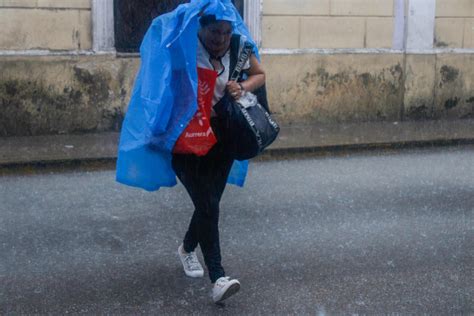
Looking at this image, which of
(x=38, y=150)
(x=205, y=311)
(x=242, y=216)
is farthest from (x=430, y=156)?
(x=205, y=311)

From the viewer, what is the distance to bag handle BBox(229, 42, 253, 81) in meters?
4.03

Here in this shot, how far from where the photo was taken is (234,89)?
3.93 meters

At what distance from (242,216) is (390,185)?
1974 mm

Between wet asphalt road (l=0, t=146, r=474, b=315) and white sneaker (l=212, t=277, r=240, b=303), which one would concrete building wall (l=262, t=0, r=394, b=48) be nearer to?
wet asphalt road (l=0, t=146, r=474, b=315)

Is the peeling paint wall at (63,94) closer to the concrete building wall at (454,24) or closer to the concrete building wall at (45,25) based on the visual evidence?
the concrete building wall at (45,25)

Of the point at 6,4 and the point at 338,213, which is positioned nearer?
the point at 338,213

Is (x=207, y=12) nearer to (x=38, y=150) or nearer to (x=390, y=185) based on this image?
(x=390, y=185)

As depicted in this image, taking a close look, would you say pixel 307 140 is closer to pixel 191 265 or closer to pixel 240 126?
pixel 191 265

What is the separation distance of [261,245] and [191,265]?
0.78m

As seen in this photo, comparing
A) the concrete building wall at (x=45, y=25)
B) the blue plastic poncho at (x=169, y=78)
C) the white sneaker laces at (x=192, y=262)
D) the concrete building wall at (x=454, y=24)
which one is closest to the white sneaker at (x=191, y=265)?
the white sneaker laces at (x=192, y=262)

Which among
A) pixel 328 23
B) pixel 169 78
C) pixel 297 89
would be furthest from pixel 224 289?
→ pixel 328 23

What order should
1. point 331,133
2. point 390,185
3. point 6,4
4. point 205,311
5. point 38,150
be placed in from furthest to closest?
point 331,133
point 6,4
point 38,150
point 390,185
point 205,311

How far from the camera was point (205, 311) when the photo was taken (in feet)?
13.3

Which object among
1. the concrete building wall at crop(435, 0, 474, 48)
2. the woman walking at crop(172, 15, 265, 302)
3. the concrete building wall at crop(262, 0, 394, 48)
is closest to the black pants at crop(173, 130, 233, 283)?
the woman walking at crop(172, 15, 265, 302)
